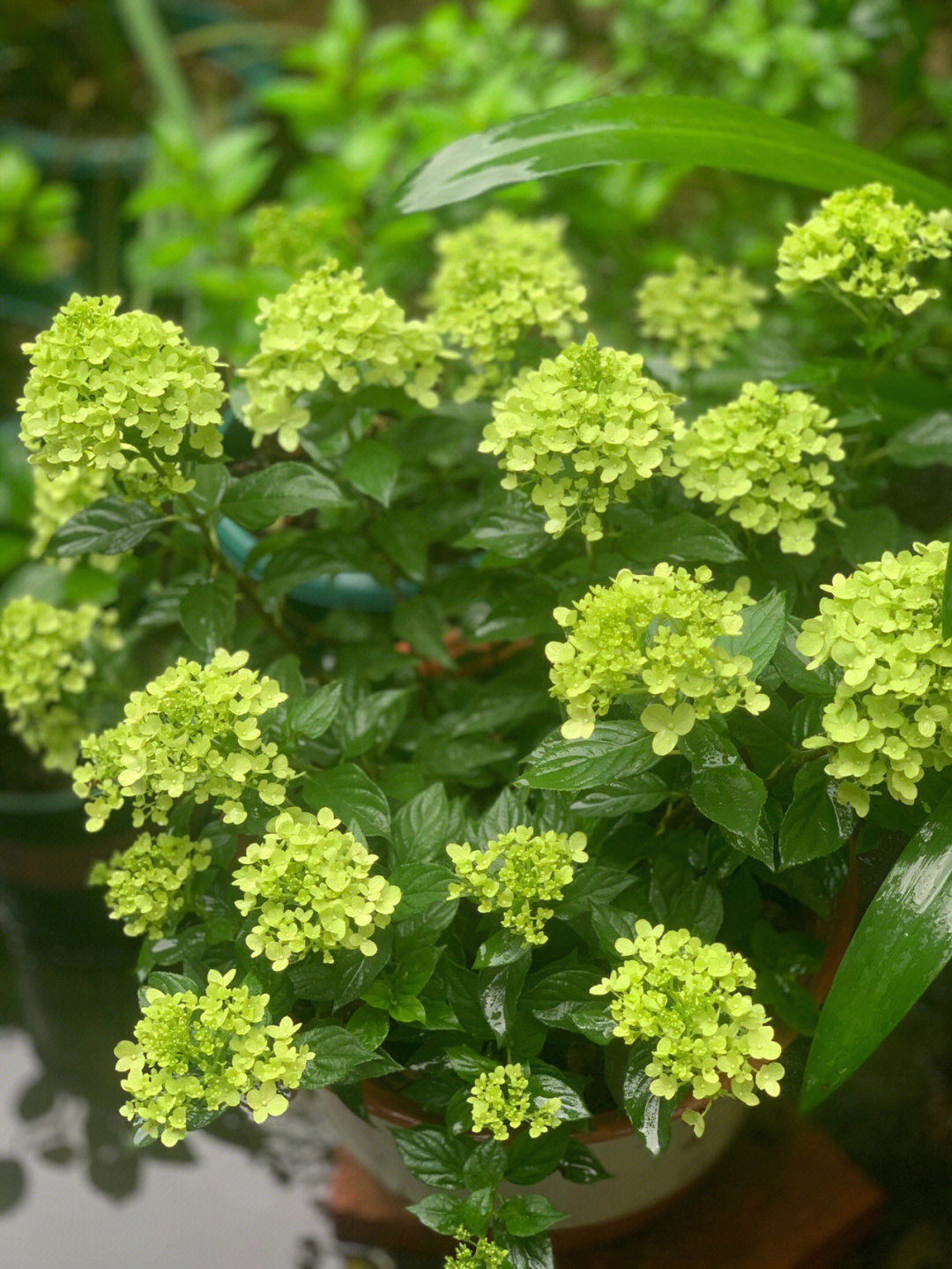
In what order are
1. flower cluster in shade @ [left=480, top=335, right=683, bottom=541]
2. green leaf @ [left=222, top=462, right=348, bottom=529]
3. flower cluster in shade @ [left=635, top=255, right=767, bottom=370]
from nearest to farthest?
flower cluster in shade @ [left=480, top=335, right=683, bottom=541] → green leaf @ [left=222, top=462, right=348, bottom=529] → flower cluster in shade @ [left=635, top=255, right=767, bottom=370]

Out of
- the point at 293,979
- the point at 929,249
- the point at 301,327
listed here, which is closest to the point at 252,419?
the point at 301,327

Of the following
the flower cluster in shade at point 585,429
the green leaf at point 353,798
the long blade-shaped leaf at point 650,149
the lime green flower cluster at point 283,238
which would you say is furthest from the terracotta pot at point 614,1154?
the lime green flower cluster at point 283,238

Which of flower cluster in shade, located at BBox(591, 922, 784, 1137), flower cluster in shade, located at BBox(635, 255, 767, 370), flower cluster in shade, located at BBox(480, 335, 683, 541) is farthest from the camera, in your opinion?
flower cluster in shade, located at BBox(635, 255, 767, 370)

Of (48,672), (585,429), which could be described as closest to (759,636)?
(585,429)

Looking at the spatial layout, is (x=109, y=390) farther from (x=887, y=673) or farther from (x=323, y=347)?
(x=887, y=673)

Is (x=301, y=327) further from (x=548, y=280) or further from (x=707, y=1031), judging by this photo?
(x=707, y=1031)

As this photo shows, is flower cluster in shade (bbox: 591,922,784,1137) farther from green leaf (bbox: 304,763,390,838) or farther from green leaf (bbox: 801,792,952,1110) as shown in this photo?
green leaf (bbox: 304,763,390,838)

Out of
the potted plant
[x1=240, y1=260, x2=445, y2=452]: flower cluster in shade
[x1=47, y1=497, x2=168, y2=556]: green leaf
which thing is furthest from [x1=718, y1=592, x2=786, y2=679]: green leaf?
[x1=47, y1=497, x2=168, y2=556]: green leaf
